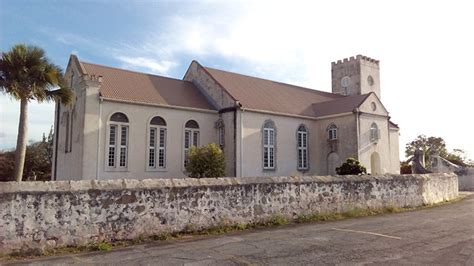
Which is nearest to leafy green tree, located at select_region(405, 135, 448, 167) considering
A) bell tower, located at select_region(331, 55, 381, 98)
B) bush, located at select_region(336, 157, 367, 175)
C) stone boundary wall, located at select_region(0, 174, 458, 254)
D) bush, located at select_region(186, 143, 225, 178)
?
bell tower, located at select_region(331, 55, 381, 98)

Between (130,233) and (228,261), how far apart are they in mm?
2801

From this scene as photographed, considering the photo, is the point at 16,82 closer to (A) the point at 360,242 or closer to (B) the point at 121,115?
(B) the point at 121,115

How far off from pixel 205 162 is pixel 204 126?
5.22 m

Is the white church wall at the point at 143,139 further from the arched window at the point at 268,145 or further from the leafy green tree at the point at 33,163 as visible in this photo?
the leafy green tree at the point at 33,163

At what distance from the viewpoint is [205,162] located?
79.8 ft

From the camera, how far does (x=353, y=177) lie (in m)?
14.4

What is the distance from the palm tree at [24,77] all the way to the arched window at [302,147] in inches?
783

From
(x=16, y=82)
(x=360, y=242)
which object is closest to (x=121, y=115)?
(x=16, y=82)

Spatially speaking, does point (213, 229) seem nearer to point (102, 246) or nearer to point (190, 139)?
point (102, 246)

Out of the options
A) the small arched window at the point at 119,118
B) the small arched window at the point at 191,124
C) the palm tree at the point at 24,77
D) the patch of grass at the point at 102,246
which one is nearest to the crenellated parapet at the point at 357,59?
the small arched window at the point at 191,124

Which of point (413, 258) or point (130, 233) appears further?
point (130, 233)

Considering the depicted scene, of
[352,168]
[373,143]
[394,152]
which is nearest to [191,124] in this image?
[352,168]

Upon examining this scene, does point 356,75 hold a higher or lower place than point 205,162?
higher

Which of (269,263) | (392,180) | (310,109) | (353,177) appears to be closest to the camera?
(269,263)
